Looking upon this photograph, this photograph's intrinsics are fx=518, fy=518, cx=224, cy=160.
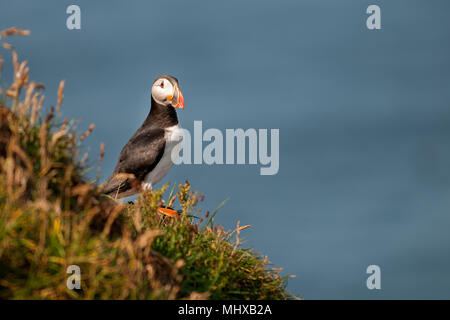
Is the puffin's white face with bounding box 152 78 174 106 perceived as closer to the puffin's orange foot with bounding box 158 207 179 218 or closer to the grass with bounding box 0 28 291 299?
the puffin's orange foot with bounding box 158 207 179 218

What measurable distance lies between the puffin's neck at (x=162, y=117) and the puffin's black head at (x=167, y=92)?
12cm

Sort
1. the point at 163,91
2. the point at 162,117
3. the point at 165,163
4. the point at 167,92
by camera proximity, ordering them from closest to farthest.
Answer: the point at 165,163 < the point at 167,92 < the point at 163,91 < the point at 162,117

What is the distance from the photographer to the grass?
479cm

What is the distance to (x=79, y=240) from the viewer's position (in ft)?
16.3

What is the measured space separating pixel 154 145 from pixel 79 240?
6.46 metres

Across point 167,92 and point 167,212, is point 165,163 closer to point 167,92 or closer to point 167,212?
point 167,92

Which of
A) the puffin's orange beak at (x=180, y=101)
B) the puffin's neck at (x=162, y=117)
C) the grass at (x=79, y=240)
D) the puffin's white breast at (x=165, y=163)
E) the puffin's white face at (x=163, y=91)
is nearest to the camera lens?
the grass at (x=79, y=240)

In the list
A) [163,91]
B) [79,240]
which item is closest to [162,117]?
[163,91]

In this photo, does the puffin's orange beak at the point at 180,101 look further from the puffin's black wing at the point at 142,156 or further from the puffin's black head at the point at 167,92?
the puffin's black wing at the point at 142,156

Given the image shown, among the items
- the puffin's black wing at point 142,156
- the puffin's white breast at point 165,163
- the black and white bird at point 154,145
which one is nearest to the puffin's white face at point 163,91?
the black and white bird at point 154,145

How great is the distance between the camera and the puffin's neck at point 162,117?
39.2 ft

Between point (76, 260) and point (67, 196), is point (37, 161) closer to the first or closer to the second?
point (67, 196)
